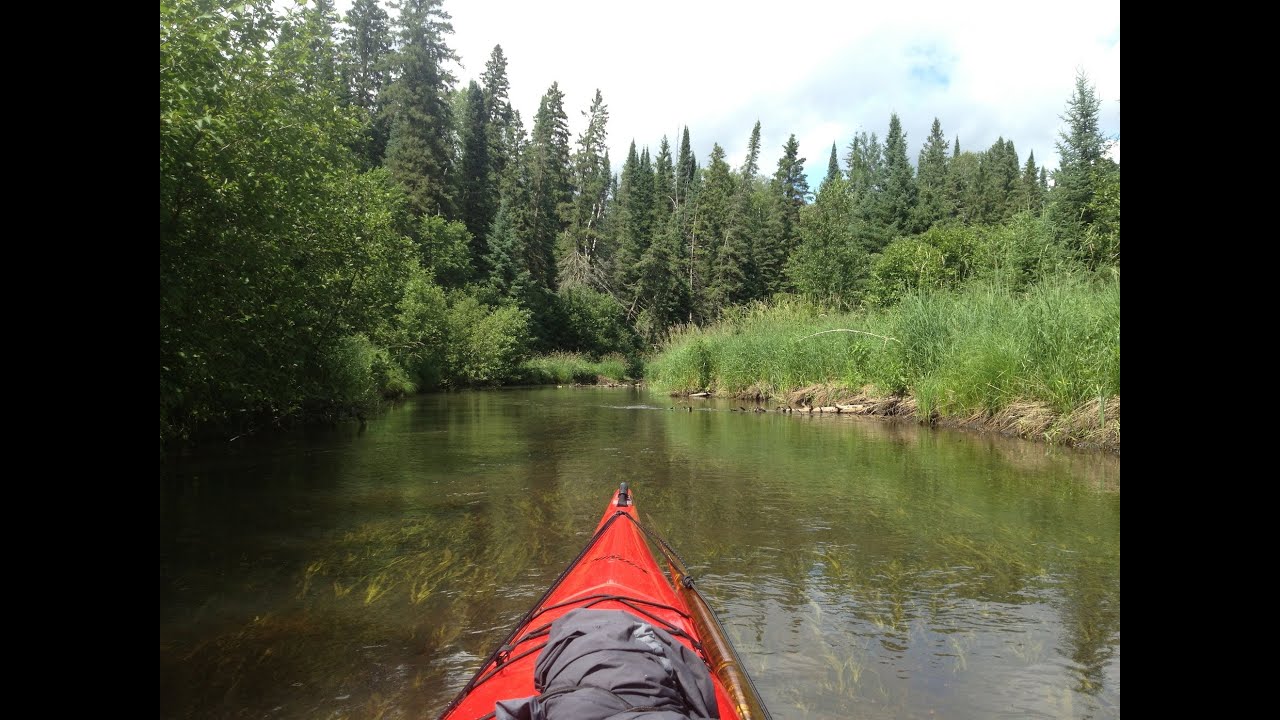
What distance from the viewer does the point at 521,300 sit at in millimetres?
38469

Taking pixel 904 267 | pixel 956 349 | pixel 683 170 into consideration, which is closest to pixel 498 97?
pixel 683 170

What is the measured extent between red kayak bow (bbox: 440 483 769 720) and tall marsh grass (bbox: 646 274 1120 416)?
14.8 feet

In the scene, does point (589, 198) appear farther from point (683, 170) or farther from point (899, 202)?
point (899, 202)

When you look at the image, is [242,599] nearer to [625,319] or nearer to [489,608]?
[489,608]

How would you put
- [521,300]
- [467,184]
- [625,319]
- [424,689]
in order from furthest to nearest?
1. [625,319]
2. [467,184]
3. [521,300]
4. [424,689]

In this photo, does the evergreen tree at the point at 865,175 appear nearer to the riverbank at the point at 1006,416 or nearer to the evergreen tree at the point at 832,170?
the evergreen tree at the point at 832,170

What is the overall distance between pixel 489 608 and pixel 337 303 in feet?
27.3

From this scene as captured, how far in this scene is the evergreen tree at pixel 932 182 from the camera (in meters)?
42.1

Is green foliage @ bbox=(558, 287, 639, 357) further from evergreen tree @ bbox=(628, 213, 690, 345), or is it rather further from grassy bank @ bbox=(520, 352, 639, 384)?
grassy bank @ bbox=(520, 352, 639, 384)

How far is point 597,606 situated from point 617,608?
109 mm
